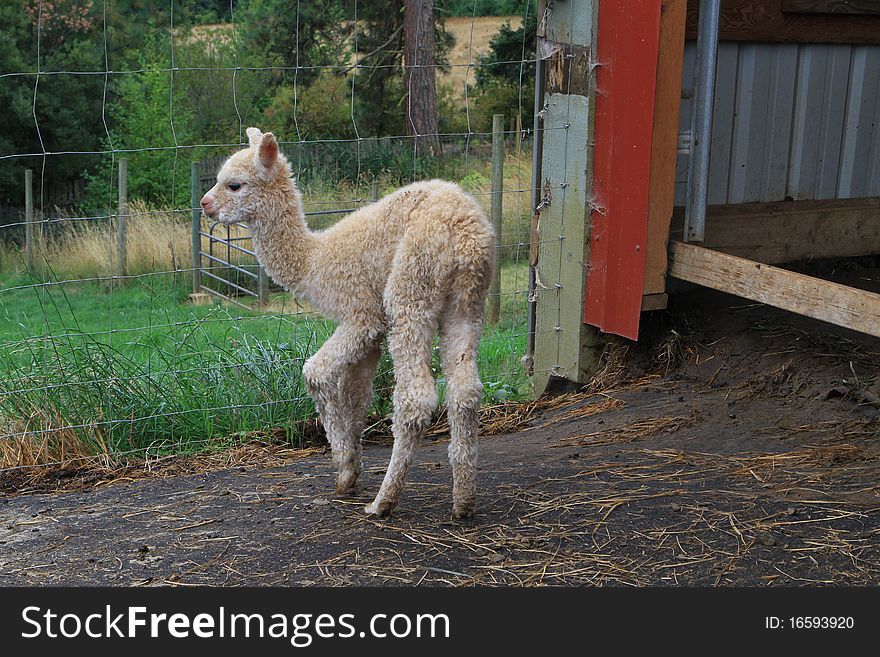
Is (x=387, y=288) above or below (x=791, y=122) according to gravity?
below

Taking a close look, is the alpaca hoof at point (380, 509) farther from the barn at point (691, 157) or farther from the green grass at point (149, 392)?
the barn at point (691, 157)

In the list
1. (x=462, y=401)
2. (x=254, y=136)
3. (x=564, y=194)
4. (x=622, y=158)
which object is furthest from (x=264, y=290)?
(x=462, y=401)

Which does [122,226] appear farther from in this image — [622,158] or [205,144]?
[622,158]

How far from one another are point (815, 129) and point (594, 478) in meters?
3.69

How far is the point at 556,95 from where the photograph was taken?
6543 mm

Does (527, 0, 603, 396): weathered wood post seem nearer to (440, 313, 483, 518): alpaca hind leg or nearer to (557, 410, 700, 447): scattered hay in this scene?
(557, 410, 700, 447): scattered hay

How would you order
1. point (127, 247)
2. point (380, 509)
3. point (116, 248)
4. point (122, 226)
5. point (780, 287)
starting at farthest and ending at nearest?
point (116, 248)
point (127, 247)
point (122, 226)
point (780, 287)
point (380, 509)

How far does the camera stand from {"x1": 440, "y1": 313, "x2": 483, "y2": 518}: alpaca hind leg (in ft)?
14.1

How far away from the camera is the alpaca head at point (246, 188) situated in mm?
4641

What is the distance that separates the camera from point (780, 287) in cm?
518

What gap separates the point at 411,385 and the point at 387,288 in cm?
43

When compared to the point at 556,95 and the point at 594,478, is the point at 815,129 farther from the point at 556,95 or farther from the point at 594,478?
the point at 594,478

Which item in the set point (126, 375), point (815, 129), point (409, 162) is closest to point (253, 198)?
point (126, 375)

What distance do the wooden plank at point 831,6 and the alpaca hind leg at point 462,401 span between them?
384cm
